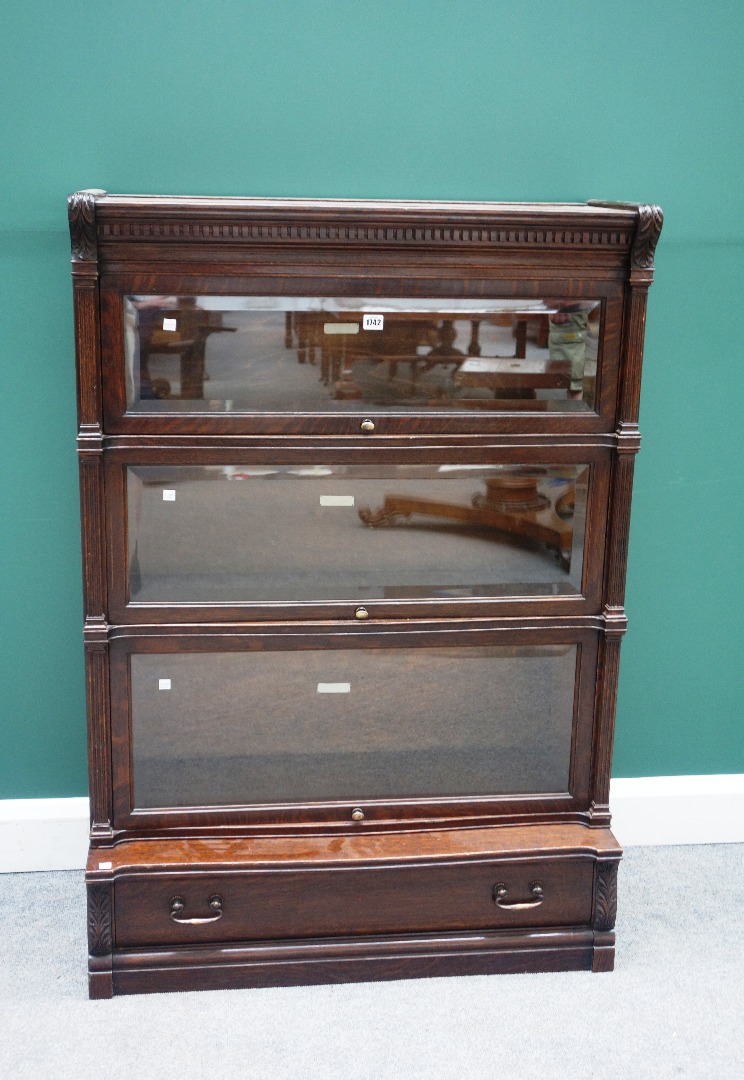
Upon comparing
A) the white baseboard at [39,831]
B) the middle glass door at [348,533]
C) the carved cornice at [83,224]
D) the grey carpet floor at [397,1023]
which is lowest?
the grey carpet floor at [397,1023]

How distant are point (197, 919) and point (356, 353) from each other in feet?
3.30

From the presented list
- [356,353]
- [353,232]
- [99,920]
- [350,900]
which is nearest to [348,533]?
[356,353]

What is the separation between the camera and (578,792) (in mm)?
2000

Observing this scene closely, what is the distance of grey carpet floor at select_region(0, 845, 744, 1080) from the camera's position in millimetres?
1737

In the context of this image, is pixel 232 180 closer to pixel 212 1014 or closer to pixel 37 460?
pixel 37 460

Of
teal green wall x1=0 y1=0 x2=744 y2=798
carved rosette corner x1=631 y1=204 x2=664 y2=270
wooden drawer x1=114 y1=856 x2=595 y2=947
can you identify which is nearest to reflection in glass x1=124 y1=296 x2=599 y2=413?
carved rosette corner x1=631 y1=204 x2=664 y2=270

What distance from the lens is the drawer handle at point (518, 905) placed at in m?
1.95

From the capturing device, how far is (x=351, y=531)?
1.87 m

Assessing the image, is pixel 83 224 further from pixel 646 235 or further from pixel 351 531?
pixel 646 235

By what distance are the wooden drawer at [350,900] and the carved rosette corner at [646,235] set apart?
3.40ft

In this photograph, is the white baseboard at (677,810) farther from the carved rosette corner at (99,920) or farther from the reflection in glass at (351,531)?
the reflection in glass at (351,531)

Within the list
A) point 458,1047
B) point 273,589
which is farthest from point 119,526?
point 458,1047

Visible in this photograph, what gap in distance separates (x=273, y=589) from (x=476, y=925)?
71cm

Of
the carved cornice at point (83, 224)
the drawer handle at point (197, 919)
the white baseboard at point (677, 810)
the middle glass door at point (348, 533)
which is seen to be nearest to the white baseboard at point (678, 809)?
the white baseboard at point (677, 810)
